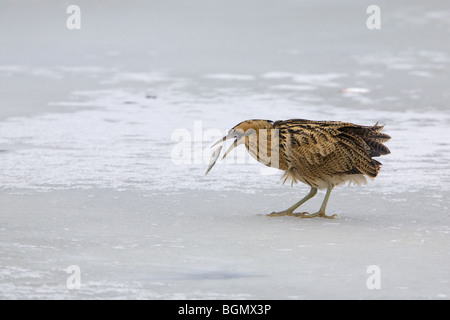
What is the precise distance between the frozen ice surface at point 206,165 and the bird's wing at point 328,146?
404mm

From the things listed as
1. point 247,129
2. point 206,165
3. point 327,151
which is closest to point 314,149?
point 327,151

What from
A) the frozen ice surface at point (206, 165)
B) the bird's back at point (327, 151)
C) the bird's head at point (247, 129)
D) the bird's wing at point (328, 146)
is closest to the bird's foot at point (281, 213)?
the frozen ice surface at point (206, 165)

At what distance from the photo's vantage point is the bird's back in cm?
680

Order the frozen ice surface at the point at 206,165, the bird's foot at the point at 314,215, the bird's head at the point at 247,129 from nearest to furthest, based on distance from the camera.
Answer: the frozen ice surface at the point at 206,165 < the bird's head at the point at 247,129 < the bird's foot at the point at 314,215

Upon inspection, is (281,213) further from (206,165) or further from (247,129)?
(206,165)

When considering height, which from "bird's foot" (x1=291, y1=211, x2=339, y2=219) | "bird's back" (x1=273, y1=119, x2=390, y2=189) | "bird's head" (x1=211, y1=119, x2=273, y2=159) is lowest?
"bird's foot" (x1=291, y1=211, x2=339, y2=219)

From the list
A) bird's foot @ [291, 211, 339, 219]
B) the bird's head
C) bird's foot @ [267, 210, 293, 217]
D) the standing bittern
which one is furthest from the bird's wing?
bird's foot @ [267, 210, 293, 217]

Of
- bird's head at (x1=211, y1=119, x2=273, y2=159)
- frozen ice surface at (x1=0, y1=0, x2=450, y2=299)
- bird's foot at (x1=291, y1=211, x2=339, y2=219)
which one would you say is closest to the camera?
frozen ice surface at (x1=0, y1=0, x2=450, y2=299)

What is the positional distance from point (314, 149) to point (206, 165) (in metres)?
2.34

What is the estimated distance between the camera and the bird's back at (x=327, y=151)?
22.3 ft

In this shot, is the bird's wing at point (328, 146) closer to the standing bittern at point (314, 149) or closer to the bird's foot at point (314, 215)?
the standing bittern at point (314, 149)

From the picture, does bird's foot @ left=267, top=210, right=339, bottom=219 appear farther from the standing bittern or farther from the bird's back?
the bird's back

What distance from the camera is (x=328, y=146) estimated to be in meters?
6.87
